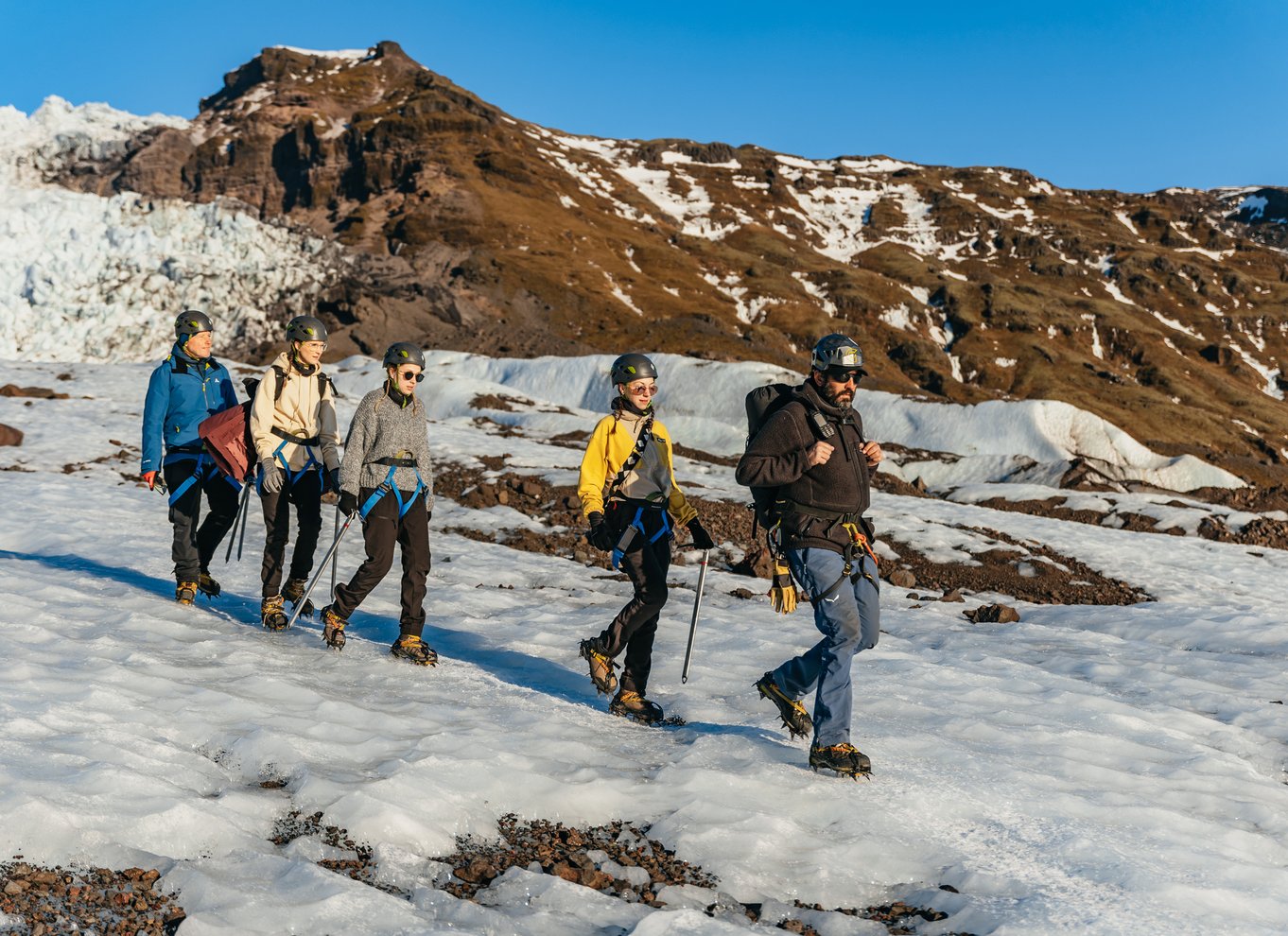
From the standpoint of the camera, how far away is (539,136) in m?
164

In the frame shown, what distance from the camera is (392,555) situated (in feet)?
29.6

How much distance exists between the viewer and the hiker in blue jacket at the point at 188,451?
10289 mm

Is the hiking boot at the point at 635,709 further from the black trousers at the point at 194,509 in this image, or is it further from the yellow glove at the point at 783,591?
the black trousers at the point at 194,509

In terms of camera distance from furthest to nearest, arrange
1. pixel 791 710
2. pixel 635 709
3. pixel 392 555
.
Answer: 1. pixel 392 555
2. pixel 635 709
3. pixel 791 710

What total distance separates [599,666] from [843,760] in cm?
240

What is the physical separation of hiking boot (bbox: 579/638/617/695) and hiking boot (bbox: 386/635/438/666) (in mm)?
1714

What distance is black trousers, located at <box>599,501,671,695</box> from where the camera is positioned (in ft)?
26.0

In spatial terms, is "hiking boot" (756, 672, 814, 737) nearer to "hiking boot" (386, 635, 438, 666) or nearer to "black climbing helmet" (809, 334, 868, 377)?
"black climbing helmet" (809, 334, 868, 377)

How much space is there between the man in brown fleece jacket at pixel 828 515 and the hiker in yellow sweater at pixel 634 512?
1252 mm

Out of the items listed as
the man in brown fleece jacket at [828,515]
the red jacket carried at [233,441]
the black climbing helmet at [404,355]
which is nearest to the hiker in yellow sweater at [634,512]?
the man in brown fleece jacket at [828,515]

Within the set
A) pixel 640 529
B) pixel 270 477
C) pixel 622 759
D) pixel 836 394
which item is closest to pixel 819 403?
pixel 836 394

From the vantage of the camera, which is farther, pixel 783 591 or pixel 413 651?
pixel 413 651

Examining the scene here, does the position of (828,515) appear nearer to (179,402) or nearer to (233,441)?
(233,441)

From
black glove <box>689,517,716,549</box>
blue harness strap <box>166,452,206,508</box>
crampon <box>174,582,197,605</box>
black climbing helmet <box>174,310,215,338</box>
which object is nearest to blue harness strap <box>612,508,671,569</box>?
black glove <box>689,517,716,549</box>
